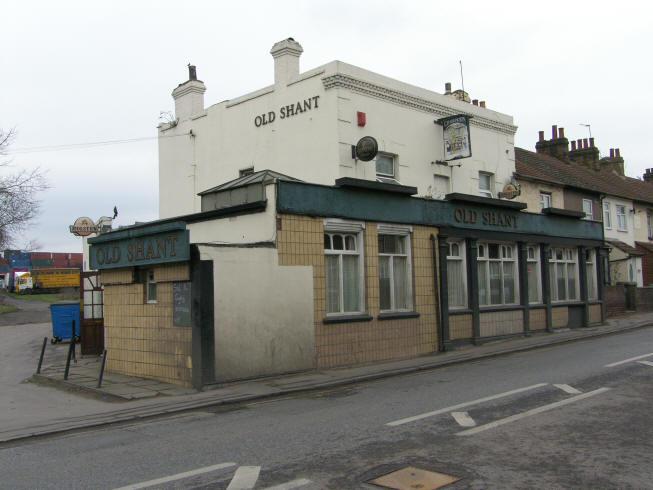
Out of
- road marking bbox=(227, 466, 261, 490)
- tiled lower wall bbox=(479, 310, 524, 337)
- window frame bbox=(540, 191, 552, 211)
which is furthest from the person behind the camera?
window frame bbox=(540, 191, 552, 211)

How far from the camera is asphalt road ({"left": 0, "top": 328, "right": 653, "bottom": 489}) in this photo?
5715 millimetres

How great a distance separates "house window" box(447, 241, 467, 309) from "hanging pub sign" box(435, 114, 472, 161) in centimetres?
296

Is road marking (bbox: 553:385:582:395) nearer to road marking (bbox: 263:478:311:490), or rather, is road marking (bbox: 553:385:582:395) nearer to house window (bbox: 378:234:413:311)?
road marking (bbox: 263:478:311:490)

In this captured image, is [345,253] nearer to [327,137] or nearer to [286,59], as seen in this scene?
[327,137]

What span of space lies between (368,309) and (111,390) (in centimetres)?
638

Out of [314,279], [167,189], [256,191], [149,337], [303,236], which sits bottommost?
[149,337]

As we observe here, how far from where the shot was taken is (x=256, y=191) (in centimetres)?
1377

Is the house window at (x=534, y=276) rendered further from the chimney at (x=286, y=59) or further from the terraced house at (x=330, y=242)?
the chimney at (x=286, y=59)

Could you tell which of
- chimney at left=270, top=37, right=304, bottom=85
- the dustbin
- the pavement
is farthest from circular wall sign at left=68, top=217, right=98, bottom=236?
chimney at left=270, top=37, right=304, bottom=85

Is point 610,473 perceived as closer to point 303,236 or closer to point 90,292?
point 303,236

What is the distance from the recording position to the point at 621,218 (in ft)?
112

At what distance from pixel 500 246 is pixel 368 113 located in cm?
638

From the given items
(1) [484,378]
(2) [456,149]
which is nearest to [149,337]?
(1) [484,378]

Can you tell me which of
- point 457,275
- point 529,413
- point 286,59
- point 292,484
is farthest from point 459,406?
point 286,59
